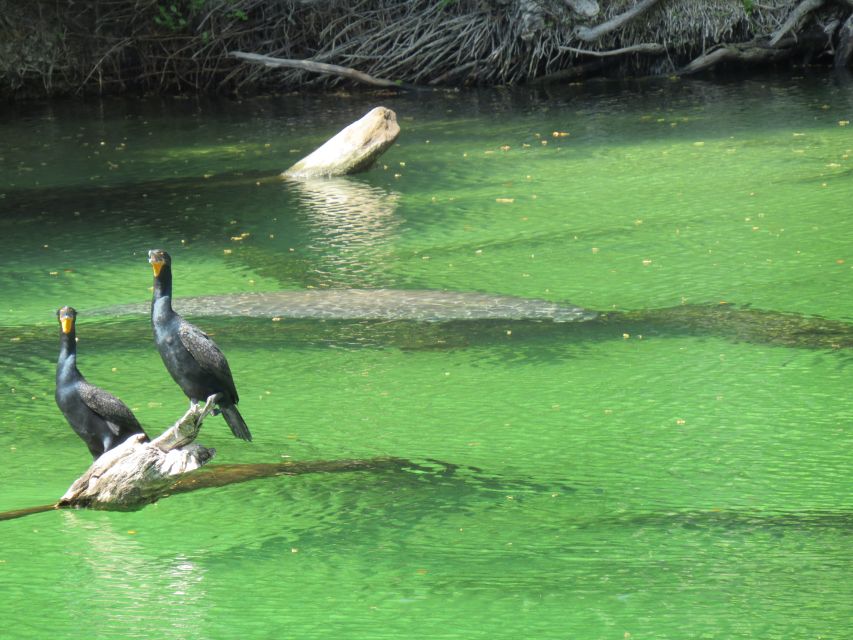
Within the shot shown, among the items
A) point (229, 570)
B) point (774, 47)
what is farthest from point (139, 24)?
point (229, 570)

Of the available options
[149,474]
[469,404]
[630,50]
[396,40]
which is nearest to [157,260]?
[149,474]

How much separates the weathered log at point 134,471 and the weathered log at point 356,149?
6.06 metres

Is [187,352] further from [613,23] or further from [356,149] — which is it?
[613,23]

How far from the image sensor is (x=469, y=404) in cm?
520

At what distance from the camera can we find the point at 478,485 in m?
4.35

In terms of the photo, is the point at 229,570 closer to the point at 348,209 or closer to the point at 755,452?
the point at 755,452

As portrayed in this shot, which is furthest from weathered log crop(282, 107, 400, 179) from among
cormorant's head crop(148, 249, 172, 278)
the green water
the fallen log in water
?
cormorant's head crop(148, 249, 172, 278)

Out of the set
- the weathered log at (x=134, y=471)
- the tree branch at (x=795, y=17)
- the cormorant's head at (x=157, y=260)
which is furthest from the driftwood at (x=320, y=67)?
the weathered log at (x=134, y=471)

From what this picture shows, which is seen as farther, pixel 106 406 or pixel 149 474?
pixel 106 406

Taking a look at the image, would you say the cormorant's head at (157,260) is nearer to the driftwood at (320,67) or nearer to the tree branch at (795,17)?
the driftwood at (320,67)

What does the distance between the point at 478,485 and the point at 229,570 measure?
3.14ft

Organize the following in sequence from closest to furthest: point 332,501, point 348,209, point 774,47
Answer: point 332,501 → point 348,209 → point 774,47

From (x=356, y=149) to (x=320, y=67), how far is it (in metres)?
5.07

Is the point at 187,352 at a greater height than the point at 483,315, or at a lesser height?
greater
